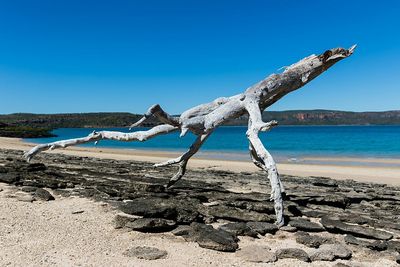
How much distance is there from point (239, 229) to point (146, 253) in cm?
213

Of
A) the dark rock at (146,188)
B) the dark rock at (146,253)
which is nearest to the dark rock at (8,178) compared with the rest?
the dark rock at (146,188)

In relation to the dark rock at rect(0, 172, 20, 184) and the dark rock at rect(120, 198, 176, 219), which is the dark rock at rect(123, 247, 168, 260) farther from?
the dark rock at rect(0, 172, 20, 184)

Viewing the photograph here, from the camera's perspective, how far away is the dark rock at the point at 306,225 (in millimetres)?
8125

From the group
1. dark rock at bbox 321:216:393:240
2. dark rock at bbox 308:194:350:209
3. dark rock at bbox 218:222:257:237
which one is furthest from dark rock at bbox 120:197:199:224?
dark rock at bbox 308:194:350:209

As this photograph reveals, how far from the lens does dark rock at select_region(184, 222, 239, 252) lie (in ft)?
22.0

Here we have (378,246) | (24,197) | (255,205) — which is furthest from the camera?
(24,197)

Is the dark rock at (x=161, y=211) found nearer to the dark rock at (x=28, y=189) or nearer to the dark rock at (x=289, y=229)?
the dark rock at (x=289, y=229)

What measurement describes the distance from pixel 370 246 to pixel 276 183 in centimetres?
211

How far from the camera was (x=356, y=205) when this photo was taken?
11523 mm

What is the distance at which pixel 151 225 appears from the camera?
24.7ft

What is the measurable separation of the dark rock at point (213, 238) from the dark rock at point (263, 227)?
0.80 meters

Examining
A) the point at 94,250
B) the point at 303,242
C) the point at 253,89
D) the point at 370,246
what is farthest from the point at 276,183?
the point at 94,250

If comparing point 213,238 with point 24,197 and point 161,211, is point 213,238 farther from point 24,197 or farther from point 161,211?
point 24,197

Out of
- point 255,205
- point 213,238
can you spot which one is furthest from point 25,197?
point 255,205
